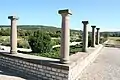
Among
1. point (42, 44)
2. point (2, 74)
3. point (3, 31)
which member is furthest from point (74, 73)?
point (3, 31)

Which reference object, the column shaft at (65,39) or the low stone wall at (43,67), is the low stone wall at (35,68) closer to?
the low stone wall at (43,67)

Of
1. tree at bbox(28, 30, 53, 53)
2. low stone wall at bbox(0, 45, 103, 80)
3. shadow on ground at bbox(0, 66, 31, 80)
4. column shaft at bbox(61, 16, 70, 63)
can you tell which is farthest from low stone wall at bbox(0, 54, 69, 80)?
tree at bbox(28, 30, 53, 53)

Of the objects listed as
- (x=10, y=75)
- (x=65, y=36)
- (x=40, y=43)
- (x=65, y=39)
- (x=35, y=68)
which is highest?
(x=65, y=36)

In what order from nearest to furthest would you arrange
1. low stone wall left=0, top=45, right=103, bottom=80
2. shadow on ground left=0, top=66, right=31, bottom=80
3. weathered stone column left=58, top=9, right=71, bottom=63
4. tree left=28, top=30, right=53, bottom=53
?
low stone wall left=0, top=45, right=103, bottom=80, weathered stone column left=58, top=9, right=71, bottom=63, shadow on ground left=0, top=66, right=31, bottom=80, tree left=28, top=30, right=53, bottom=53

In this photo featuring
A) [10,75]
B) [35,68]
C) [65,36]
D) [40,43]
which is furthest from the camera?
[40,43]

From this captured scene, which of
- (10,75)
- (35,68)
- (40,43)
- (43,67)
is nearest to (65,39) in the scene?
(43,67)

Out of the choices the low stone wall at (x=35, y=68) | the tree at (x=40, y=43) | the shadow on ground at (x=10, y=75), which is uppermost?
the tree at (x=40, y=43)

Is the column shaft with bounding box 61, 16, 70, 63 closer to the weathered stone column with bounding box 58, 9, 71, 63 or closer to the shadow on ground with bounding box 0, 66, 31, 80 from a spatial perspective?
the weathered stone column with bounding box 58, 9, 71, 63

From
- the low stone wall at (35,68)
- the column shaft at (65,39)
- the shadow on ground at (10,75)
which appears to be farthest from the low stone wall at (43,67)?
the column shaft at (65,39)

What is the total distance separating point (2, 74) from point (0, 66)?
5.00 ft

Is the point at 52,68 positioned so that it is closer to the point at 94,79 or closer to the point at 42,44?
the point at 94,79

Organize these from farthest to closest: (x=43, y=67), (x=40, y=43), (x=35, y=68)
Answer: (x=40, y=43), (x=35, y=68), (x=43, y=67)

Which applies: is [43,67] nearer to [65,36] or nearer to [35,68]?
[35,68]

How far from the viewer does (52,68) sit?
246 inches
